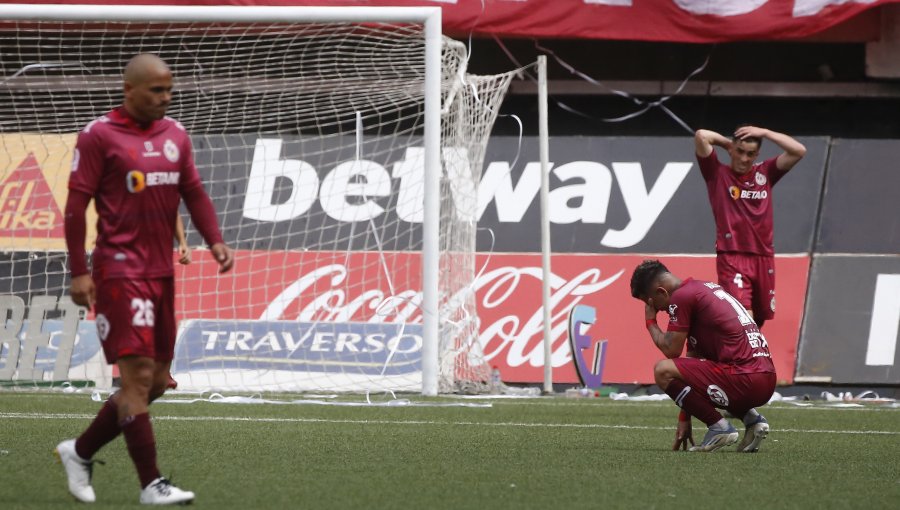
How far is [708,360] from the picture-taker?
24.2 feet

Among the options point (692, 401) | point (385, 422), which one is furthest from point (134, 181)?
point (385, 422)

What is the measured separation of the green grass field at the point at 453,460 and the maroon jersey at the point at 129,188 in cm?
87

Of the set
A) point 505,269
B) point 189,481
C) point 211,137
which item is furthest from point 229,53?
point 189,481

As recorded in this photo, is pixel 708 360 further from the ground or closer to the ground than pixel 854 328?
further from the ground

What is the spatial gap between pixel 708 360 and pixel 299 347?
5.56 metres

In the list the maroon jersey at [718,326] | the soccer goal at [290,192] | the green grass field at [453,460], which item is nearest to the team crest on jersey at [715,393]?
the maroon jersey at [718,326]

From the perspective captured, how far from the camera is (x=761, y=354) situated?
7.41 meters

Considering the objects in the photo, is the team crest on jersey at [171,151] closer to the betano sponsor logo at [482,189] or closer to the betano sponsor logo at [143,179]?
the betano sponsor logo at [143,179]

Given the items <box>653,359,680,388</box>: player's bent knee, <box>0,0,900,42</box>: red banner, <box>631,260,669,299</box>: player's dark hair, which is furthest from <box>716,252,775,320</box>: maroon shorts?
<box>0,0,900,42</box>: red banner

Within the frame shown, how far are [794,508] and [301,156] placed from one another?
8.88m

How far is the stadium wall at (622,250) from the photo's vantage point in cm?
1284

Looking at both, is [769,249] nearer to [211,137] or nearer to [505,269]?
[505,269]

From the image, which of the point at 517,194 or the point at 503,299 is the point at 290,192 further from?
the point at 503,299

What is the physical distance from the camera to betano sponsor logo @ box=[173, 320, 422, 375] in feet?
39.8
